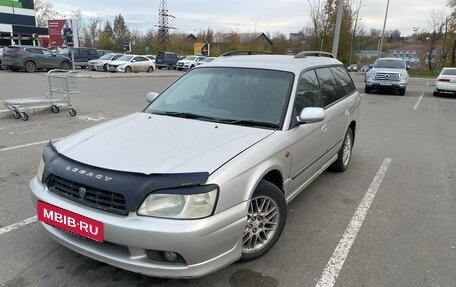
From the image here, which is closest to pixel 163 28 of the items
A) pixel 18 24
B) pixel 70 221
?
pixel 18 24

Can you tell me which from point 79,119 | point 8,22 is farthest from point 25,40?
point 79,119

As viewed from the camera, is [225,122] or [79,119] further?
[79,119]

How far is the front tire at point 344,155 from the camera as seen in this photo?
543 centimetres

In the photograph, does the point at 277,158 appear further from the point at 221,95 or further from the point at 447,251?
the point at 447,251

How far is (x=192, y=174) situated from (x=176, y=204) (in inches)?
8.8

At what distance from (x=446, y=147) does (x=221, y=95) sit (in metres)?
5.90

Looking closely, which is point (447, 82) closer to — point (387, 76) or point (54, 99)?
point (387, 76)

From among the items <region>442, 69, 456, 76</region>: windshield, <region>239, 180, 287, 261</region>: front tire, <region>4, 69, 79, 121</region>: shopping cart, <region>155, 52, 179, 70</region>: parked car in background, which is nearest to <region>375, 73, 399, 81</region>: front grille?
<region>442, 69, 456, 76</region>: windshield

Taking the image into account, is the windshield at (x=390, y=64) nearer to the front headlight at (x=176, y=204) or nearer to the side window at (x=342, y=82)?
the side window at (x=342, y=82)

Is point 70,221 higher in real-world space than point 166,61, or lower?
higher

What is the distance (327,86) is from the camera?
15.5ft

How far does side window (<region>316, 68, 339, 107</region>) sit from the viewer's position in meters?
4.53

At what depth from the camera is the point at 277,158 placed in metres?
3.19

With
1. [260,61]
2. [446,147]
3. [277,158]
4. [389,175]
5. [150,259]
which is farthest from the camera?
[446,147]
